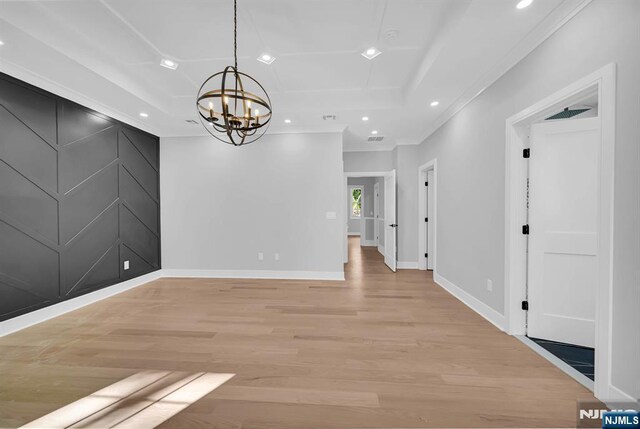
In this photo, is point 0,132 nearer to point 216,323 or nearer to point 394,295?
point 216,323

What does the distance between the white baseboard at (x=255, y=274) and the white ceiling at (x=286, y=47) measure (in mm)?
2929

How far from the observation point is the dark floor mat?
2.01 metres

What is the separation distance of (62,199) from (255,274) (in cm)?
298

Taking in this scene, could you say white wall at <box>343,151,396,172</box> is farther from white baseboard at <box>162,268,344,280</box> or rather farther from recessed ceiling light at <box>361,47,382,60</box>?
recessed ceiling light at <box>361,47,382,60</box>

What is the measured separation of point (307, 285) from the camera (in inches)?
172

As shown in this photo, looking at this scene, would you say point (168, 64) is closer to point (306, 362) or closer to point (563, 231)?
point (306, 362)

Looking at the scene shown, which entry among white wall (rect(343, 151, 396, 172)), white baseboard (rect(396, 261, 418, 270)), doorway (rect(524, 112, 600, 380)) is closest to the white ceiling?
doorway (rect(524, 112, 600, 380))

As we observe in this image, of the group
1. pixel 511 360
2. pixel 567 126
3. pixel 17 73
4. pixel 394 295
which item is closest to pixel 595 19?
pixel 567 126

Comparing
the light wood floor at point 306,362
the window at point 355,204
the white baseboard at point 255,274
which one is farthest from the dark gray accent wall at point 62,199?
the window at point 355,204

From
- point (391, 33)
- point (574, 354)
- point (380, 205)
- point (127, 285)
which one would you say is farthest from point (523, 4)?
point (380, 205)

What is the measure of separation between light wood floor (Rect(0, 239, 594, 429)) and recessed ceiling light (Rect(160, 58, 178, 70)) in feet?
10.1

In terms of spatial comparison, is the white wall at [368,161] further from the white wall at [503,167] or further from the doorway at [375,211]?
the white wall at [503,167]

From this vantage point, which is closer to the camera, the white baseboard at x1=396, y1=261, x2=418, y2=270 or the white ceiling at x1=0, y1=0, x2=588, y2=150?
the white ceiling at x1=0, y1=0, x2=588, y2=150

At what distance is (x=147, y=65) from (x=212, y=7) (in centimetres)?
149
